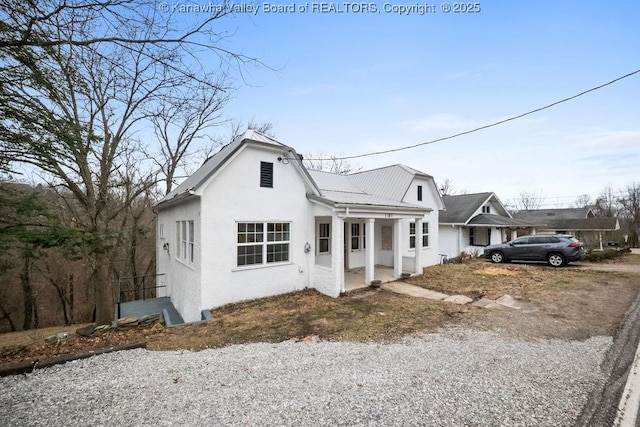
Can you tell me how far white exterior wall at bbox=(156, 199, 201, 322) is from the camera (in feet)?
26.7

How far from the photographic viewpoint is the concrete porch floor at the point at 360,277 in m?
10.2

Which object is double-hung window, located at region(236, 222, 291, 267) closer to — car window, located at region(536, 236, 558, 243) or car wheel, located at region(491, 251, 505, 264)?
car wheel, located at region(491, 251, 505, 264)

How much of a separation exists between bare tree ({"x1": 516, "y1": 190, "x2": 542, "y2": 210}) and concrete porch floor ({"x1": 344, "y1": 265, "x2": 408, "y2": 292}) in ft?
202

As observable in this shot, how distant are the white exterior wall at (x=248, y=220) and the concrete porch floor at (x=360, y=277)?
1.70 metres

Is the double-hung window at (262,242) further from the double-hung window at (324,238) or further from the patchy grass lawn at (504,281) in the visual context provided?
the patchy grass lawn at (504,281)

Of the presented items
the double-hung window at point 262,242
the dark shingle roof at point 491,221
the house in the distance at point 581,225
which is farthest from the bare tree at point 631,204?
the double-hung window at point 262,242

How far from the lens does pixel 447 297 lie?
895cm

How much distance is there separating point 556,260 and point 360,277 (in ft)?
37.3

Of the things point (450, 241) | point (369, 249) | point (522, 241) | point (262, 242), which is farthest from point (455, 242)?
point (262, 242)

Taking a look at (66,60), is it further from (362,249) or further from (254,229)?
(362,249)

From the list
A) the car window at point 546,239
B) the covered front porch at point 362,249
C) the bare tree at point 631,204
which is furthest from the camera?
the bare tree at point 631,204

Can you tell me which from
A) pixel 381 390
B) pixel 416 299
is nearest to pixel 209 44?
pixel 381 390

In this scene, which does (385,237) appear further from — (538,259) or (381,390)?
(381,390)

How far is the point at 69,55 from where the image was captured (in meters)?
4.09
